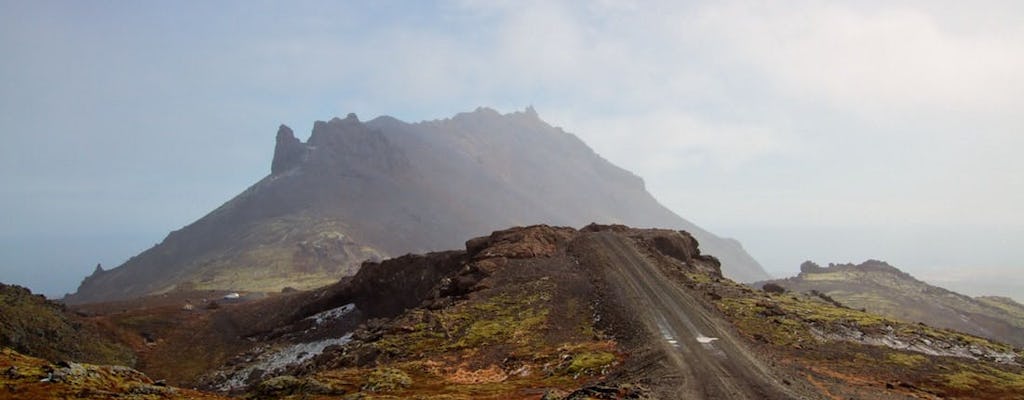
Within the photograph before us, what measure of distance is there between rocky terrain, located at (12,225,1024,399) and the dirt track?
17 centimetres

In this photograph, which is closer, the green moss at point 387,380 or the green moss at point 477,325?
the green moss at point 387,380

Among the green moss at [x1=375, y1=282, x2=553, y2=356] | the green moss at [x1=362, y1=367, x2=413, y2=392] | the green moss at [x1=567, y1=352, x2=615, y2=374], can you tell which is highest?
the green moss at [x1=375, y1=282, x2=553, y2=356]

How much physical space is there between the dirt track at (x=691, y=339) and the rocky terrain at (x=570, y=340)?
0.17 m

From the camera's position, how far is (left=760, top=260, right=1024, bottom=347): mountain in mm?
134750

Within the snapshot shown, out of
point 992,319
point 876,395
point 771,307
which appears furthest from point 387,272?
point 992,319

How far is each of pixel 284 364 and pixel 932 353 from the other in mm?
61255

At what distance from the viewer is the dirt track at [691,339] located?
93.7ft

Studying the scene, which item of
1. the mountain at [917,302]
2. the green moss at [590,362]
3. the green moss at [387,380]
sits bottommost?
the mountain at [917,302]

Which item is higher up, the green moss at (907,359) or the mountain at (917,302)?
the green moss at (907,359)

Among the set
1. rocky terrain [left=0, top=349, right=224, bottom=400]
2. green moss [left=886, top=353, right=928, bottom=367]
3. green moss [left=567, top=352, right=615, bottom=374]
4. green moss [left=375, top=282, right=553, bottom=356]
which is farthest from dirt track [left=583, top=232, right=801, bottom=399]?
rocky terrain [left=0, top=349, right=224, bottom=400]

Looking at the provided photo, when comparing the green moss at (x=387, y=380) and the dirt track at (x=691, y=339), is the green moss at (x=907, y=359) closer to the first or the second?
the dirt track at (x=691, y=339)

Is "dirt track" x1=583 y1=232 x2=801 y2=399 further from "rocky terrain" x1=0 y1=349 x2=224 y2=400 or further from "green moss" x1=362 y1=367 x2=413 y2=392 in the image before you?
"rocky terrain" x1=0 y1=349 x2=224 y2=400

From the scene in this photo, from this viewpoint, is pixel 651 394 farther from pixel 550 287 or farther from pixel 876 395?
pixel 550 287

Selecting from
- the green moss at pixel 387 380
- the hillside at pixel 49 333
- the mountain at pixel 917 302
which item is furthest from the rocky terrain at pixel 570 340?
the mountain at pixel 917 302
